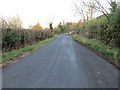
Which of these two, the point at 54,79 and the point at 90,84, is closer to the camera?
the point at 90,84

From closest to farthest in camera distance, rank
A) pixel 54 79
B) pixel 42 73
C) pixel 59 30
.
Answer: pixel 54 79
pixel 42 73
pixel 59 30

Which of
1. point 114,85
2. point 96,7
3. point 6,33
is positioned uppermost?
point 96,7

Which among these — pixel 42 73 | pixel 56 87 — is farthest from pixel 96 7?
pixel 56 87

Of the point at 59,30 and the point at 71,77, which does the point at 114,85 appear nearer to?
the point at 71,77

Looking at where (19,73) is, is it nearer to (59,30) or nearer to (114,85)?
(114,85)

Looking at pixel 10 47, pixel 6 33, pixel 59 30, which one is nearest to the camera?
pixel 6 33

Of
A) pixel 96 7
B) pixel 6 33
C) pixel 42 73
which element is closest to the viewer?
pixel 42 73

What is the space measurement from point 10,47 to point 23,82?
33.9ft

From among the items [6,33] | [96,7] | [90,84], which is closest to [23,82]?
[90,84]

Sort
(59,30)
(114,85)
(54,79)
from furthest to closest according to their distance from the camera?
(59,30)
(54,79)
(114,85)

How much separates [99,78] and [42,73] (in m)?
2.56

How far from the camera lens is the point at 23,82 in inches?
235

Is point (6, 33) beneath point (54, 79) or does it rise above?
above

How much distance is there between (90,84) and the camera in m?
5.76
